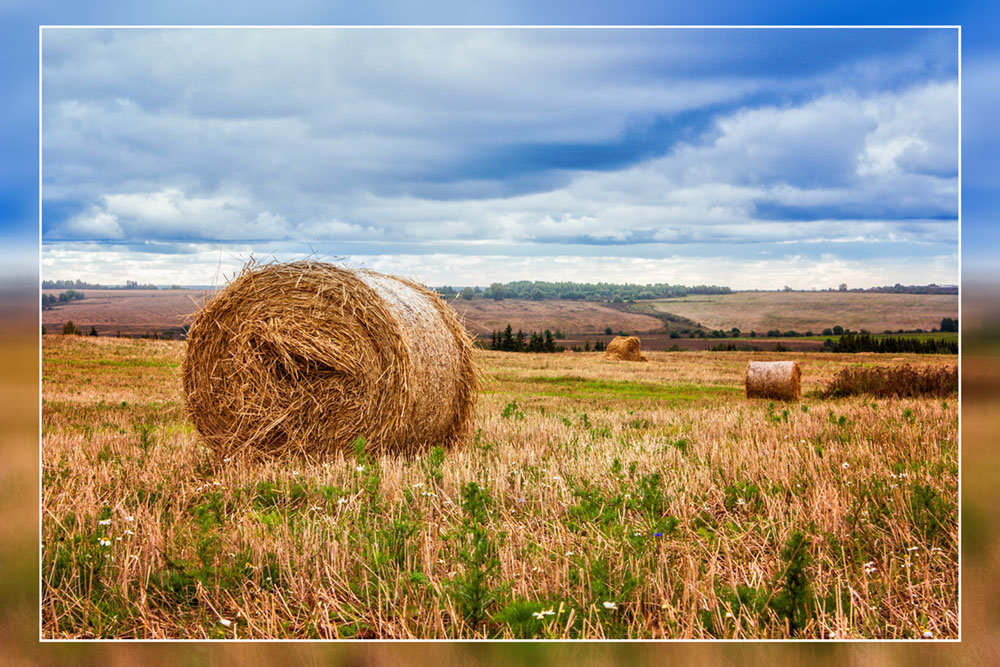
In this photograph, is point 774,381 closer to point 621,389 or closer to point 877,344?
point 621,389

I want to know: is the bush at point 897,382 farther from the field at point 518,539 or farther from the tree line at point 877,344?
Answer: the field at point 518,539

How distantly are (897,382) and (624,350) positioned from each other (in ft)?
61.5

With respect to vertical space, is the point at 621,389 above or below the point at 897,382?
below

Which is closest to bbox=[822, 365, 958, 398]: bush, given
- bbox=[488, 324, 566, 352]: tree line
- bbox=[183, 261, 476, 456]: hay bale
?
bbox=[183, 261, 476, 456]: hay bale

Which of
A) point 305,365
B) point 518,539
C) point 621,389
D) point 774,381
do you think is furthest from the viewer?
point 621,389

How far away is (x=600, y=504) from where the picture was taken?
5.83m

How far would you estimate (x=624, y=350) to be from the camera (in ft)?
118

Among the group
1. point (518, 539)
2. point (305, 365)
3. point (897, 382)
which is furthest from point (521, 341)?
point (518, 539)

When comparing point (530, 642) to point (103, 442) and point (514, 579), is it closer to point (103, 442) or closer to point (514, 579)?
point (514, 579)

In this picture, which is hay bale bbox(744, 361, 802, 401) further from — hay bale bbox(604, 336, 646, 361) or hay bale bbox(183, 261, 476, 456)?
hay bale bbox(604, 336, 646, 361)

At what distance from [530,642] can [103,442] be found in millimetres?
7861

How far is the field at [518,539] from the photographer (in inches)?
146

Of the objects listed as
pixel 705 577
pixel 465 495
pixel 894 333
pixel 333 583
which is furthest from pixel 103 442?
pixel 894 333

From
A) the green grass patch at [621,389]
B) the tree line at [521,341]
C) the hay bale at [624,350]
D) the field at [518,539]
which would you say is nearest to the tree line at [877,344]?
the green grass patch at [621,389]
